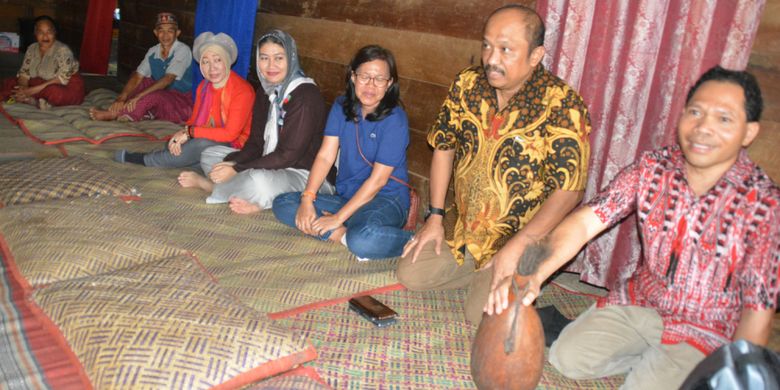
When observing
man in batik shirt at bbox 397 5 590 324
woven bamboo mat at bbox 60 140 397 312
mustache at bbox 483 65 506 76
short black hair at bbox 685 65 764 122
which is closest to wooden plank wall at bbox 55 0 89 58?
woven bamboo mat at bbox 60 140 397 312

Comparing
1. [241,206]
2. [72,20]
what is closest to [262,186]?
[241,206]

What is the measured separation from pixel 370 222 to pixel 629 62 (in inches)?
48.6

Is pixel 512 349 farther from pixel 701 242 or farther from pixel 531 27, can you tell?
pixel 531 27

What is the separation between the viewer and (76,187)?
9.09 feet

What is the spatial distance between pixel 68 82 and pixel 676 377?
16.7ft

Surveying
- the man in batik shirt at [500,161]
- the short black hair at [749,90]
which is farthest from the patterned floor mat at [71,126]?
the short black hair at [749,90]

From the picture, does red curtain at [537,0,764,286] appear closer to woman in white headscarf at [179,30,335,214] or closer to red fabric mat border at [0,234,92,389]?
woman in white headscarf at [179,30,335,214]

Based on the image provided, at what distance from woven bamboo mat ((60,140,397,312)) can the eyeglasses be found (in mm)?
768

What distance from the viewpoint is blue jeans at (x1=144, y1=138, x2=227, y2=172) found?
141 inches

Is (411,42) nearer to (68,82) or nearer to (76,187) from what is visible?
(76,187)

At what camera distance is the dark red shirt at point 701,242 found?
1.52 meters

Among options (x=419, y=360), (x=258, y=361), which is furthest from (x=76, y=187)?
(x=419, y=360)

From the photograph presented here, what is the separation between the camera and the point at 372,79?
2629 millimetres

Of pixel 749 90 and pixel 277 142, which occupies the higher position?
pixel 749 90
